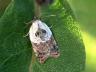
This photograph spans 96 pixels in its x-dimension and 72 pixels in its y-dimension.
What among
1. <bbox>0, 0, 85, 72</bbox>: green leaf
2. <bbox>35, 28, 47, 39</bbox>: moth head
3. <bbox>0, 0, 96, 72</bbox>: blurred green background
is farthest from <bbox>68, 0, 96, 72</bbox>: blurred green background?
<bbox>0, 0, 85, 72</bbox>: green leaf

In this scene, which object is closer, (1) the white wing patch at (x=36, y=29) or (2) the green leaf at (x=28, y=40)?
(2) the green leaf at (x=28, y=40)

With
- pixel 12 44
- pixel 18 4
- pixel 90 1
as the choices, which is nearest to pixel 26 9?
pixel 18 4

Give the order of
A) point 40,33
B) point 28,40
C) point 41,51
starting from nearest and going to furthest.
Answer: point 28,40 → point 41,51 → point 40,33

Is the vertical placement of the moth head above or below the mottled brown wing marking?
above

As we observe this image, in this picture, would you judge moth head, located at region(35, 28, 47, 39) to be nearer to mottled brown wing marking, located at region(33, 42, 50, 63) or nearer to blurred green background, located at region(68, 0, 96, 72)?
mottled brown wing marking, located at region(33, 42, 50, 63)

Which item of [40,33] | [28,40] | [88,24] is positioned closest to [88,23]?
[88,24]

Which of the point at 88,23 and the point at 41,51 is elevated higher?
the point at 88,23

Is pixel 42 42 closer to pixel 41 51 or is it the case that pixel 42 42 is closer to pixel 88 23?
pixel 41 51

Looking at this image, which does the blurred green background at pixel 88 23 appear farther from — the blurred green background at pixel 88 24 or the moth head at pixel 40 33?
the moth head at pixel 40 33

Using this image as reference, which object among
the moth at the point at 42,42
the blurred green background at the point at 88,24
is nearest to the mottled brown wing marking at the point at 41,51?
the moth at the point at 42,42
